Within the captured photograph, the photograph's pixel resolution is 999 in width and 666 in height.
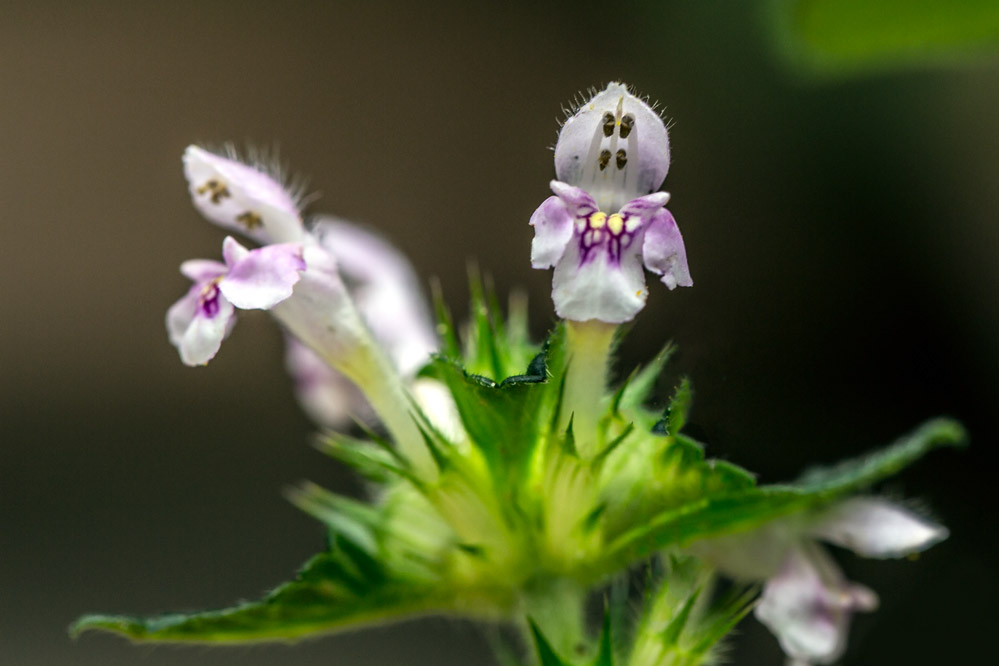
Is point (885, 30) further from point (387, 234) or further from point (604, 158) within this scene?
point (387, 234)

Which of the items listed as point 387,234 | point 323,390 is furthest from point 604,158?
point 387,234

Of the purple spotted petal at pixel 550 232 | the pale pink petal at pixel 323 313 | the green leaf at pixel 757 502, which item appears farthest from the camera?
the pale pink petal at pixel 323 313

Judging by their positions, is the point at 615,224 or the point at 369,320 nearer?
the point at 615,224

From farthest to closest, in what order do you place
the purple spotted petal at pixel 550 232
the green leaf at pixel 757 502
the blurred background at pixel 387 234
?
the blurred background at pixel 387 234 < the green leaf at pixel 757 502 < the purple spotted petal at pixel 550 232

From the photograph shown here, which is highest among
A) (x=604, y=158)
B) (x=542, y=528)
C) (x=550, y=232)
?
(x=604, y=158)

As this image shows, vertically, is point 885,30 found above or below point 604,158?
above

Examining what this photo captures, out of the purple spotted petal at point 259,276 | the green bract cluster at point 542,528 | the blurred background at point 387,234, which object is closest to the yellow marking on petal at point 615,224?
the green bract cluster at point 542,528

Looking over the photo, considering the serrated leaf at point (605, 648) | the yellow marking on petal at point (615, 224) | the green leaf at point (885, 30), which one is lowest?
the serrated leaf at point (605, 648)

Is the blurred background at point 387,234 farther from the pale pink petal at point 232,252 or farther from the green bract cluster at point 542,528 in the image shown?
the pale pink petal at point 232,252

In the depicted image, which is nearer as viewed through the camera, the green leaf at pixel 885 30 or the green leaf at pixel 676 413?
the green leaf at pixel 676 413
